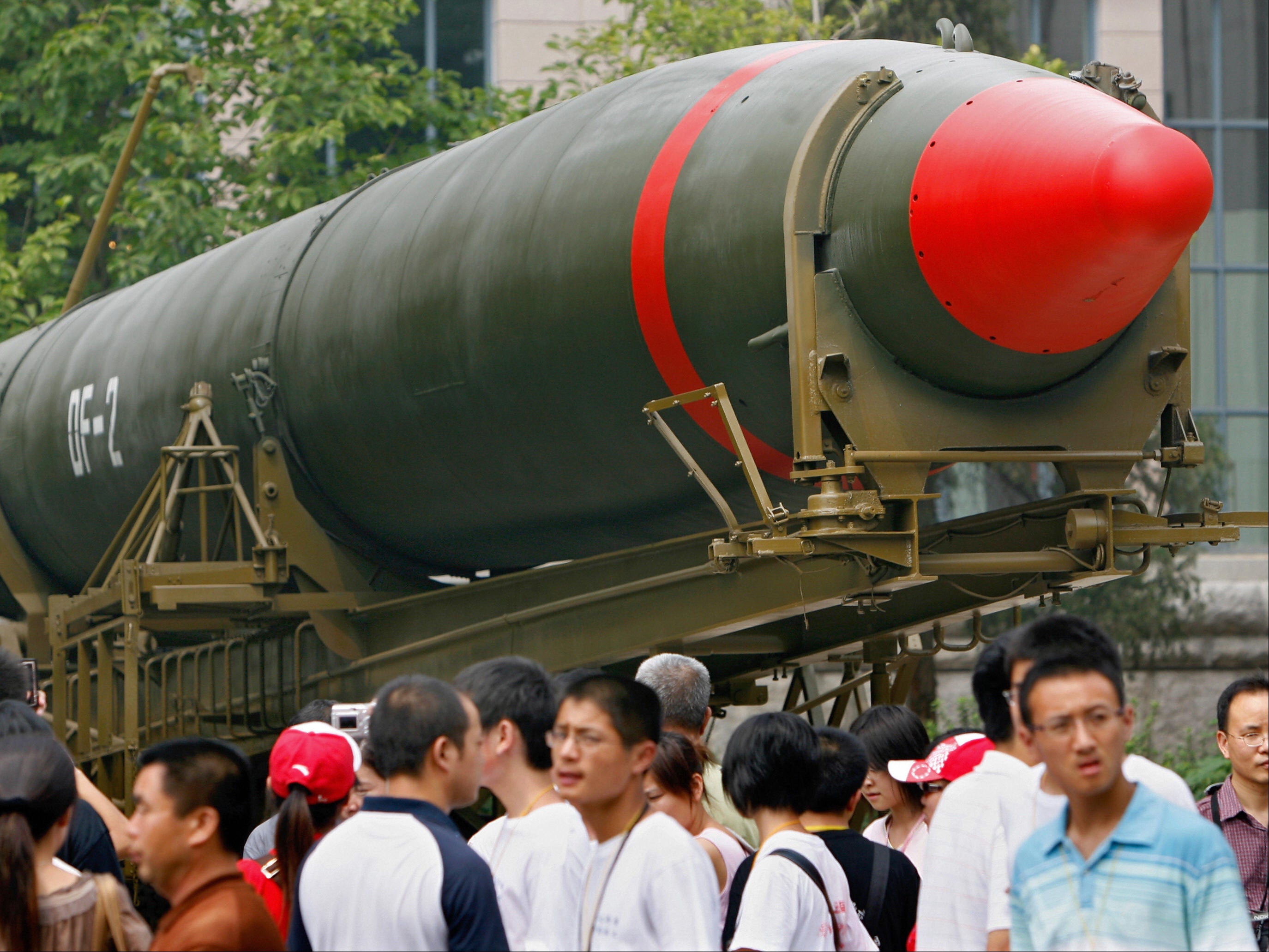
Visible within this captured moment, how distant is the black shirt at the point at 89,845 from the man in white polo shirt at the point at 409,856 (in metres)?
1.00

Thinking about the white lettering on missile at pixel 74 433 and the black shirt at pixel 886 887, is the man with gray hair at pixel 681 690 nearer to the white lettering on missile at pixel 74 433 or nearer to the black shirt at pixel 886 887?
the black shirt at pixel 886 887

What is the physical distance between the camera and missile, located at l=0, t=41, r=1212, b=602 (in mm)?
5172

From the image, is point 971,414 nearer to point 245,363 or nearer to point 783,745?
point 783,745

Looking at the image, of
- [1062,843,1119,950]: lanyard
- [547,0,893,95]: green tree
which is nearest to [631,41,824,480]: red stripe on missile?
[1062,843,1119,950]: lanyard

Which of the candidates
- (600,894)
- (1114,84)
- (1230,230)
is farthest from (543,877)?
(1230,230)

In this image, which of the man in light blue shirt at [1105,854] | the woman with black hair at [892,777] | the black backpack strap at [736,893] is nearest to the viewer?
the man in light blue shirt at [1105,854]

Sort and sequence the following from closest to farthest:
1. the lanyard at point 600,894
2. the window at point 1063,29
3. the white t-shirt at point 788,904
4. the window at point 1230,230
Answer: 1. the lanyard at point 600,894
2. the white t-shirt at point 788,904
3. the window at point 1063,29
4. the window at point 1230,230

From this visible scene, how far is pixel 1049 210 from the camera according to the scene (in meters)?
5.03

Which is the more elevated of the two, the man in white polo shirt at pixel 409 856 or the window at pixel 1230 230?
the window at pixel 1230 230

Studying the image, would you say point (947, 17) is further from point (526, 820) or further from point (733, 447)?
point (526, 820)

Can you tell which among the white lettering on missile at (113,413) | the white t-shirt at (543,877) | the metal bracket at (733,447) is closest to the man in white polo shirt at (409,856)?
the white t-shirt at (543,877)

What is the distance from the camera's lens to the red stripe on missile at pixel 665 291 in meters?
5.84

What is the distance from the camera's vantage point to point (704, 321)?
5730 millimetres

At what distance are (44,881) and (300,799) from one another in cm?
104
